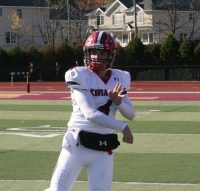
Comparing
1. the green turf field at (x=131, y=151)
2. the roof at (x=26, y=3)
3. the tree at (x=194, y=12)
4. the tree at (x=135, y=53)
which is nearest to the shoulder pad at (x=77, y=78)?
the green turf field at (x=131, y=151)

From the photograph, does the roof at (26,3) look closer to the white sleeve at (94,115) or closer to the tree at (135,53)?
the tree at (135,53)

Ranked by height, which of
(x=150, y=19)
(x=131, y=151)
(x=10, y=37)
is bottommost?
(x=131, y=151)

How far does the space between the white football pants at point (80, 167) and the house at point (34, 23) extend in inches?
2616

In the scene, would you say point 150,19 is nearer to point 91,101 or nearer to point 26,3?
point 26,3

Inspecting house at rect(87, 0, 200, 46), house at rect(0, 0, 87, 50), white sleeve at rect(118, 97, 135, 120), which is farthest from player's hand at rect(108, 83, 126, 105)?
house at rect(0, 0, 87, 50)

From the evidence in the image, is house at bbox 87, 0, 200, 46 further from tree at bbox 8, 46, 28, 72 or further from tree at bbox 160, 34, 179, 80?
tree at bbox 8, 46, 28, 72

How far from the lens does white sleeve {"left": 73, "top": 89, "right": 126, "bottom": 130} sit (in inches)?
208

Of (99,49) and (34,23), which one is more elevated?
(34,23)

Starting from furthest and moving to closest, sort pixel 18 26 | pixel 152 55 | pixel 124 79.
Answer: pixel 18 26 < pixel 152 55 < pixel 124 79

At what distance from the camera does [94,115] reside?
5.29m

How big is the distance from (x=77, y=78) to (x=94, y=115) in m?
0.37

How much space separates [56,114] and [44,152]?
7520 mm

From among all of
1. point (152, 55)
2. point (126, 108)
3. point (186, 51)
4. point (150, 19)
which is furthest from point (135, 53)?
point (126, 108)

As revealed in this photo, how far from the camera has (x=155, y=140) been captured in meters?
12.7
